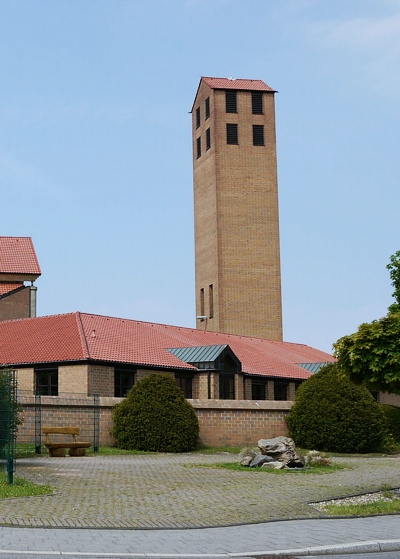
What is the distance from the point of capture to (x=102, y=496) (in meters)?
15.0

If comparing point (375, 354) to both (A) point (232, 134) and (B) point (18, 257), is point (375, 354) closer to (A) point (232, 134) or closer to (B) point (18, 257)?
(B) point (18, 257)

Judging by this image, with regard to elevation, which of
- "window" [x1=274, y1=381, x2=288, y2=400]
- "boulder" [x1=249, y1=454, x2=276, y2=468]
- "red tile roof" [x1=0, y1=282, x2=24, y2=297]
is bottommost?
"boulder" [x1=249, y1=454, x2=276, y2=468]

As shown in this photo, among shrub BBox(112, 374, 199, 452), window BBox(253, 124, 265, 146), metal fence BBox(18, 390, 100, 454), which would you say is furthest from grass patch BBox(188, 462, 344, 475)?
window BBox(253, 124, 265, 146)

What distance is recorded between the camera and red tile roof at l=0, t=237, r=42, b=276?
2119 inches

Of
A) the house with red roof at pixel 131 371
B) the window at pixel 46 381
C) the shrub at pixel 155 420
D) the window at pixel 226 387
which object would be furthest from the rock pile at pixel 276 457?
the window at pixel 226 387

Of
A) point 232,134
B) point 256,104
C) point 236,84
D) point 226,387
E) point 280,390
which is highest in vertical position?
point 236,84

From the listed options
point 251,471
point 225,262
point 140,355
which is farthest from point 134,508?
point 225,262

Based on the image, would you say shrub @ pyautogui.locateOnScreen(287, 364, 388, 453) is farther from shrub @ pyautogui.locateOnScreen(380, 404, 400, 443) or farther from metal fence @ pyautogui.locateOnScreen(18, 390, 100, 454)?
metal fence @ pyautogui.locateOnScreen(18, 390, 100, 454)

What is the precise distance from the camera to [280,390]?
147 ft

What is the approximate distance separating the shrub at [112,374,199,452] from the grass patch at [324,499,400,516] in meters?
15.5

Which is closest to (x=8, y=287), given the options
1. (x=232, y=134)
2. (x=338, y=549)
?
(x=232, y=134)

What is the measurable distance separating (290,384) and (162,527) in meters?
33.9

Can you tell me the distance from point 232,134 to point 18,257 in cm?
2114

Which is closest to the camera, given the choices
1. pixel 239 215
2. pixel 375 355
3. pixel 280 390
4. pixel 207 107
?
pixel 375 355
